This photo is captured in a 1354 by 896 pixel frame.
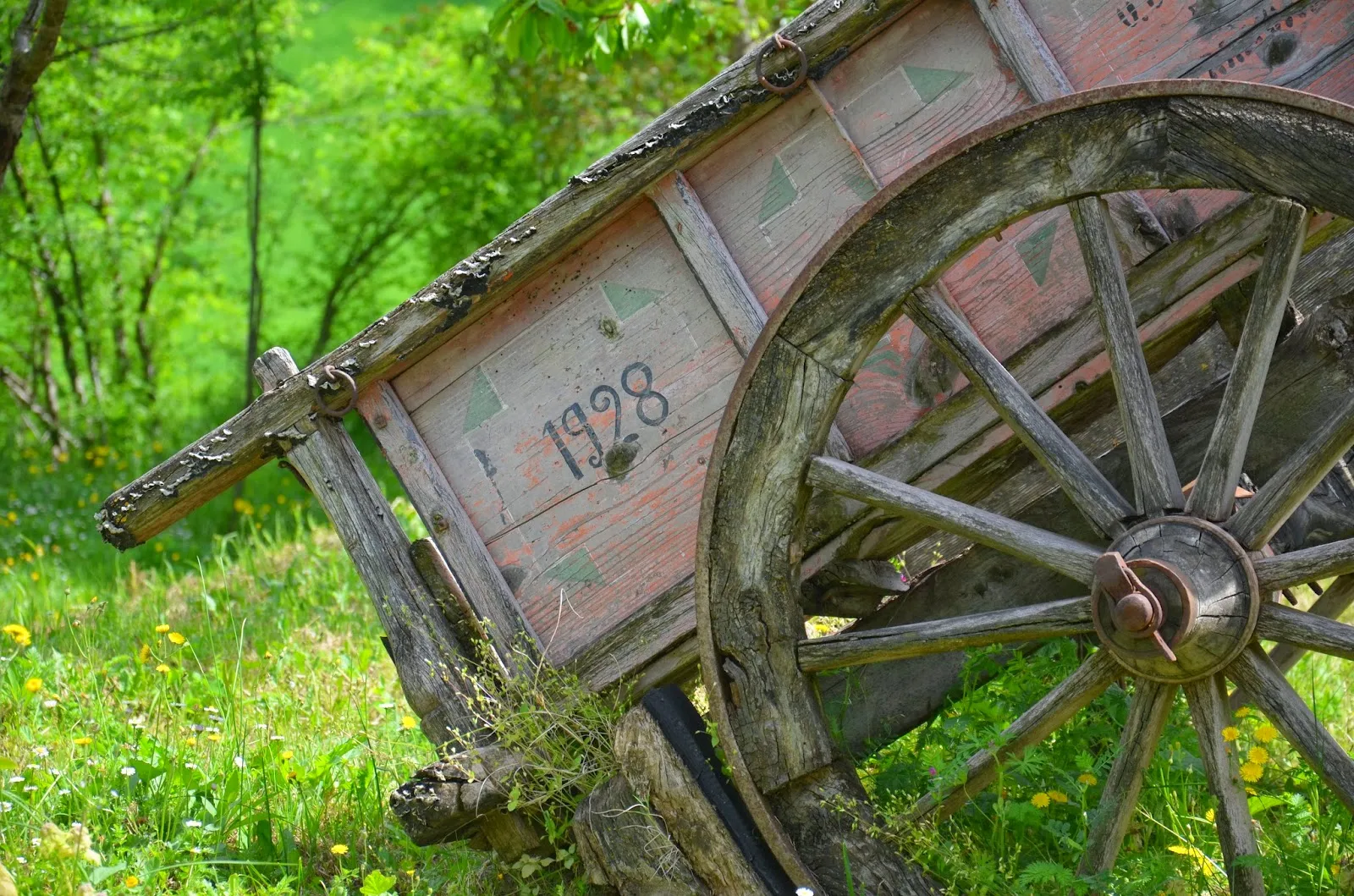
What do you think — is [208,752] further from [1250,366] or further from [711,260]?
[1250,366]

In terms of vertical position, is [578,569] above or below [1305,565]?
above

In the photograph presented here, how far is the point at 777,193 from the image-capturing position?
2.40 m

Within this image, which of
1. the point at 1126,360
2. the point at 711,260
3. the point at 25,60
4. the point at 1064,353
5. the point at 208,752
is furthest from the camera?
the point at 25,60

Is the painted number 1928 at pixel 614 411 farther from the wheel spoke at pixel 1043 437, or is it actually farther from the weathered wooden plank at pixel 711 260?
the wheel spoke at pixel 1043 437

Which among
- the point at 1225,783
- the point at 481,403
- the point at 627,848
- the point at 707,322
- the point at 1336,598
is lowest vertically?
the point at 1336,598

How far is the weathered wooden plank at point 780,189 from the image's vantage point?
7.77 feet

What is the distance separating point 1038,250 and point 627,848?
1376 millimetres

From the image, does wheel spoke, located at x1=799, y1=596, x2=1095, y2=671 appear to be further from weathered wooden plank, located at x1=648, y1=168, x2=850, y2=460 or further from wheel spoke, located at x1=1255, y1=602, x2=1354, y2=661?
weathered wooden plank, located at x1=648, y1=168, x2=850, y2=460

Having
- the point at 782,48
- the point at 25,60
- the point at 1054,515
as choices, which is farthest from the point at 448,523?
the point at 25,60

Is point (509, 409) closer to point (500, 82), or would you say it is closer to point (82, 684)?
point (82, 684)

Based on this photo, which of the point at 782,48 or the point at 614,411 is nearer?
the point at 782,48

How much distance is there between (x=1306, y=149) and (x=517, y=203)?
26.1 ft

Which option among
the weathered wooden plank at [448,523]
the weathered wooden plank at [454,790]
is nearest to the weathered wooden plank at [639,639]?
the weathered wooden plank at [448,523]

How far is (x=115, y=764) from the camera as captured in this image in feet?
10.2
